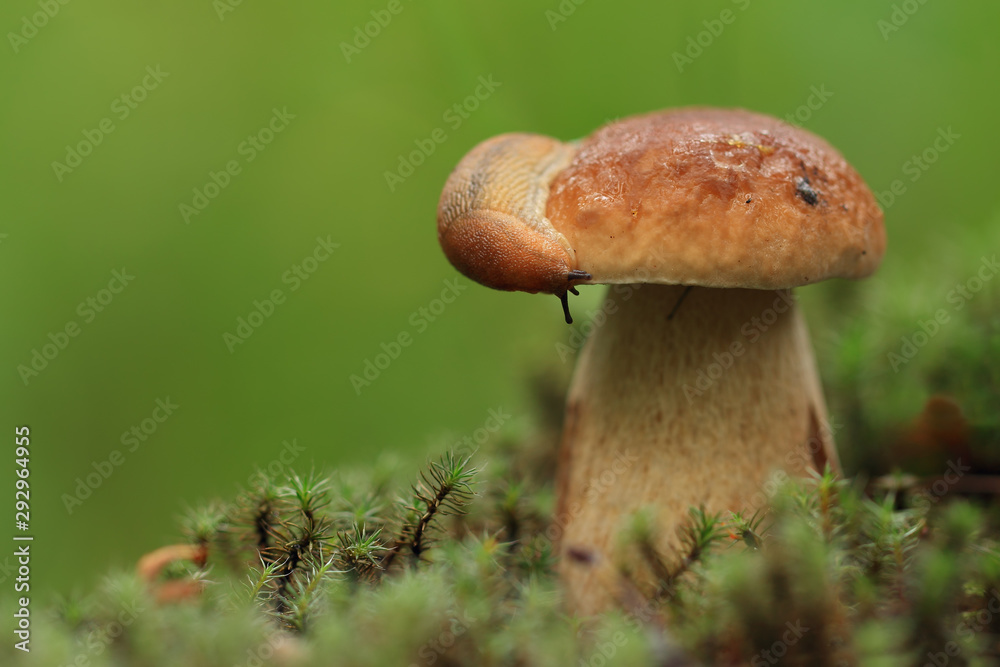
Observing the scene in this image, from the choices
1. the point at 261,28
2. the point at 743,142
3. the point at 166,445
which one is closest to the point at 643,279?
the point at 743,142

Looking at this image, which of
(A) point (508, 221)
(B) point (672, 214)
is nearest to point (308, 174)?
(A) point (508, 221)

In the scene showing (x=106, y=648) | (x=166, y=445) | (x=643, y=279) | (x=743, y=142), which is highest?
(x=743, y=142)

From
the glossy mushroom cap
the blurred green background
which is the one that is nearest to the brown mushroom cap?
the glossy mushroom cap

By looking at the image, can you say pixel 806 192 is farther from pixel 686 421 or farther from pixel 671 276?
pixel 686 421

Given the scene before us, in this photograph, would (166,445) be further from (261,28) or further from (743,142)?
(743,142)

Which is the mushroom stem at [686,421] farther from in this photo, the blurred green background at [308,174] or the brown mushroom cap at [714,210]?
the blurred green background at [308,174]

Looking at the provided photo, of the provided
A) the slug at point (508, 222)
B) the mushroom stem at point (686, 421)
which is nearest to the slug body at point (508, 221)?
the slug at point (508, 222)

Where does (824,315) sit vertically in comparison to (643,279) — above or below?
above
